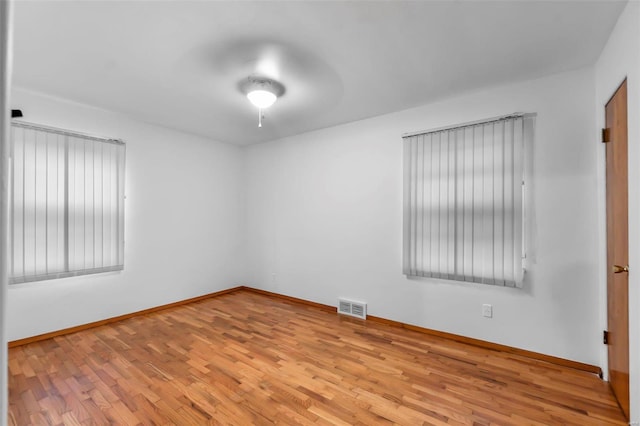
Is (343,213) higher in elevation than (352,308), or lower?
higher

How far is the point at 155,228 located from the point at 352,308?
10.0 ft

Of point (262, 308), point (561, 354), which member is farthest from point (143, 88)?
point (561, 354)

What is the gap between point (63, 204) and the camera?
339cm

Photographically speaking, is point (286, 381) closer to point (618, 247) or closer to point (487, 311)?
point (487, 311)

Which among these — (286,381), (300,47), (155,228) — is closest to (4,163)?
(300,47)

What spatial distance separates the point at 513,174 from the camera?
293 cm

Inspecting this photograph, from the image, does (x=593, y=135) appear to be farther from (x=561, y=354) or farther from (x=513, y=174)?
(x=561, y=354)

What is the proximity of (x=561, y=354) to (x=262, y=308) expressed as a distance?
11.5 ft

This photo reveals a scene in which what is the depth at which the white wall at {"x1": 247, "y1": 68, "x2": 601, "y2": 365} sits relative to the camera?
2.67 metres

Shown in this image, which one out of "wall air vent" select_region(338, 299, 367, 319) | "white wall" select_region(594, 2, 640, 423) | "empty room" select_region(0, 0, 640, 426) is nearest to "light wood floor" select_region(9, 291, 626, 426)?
"empty room" select_region(0, 0, 640, 426)

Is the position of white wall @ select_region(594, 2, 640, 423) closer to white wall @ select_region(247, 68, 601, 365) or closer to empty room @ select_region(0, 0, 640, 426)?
empty room @ select_region(0, 0, 640, 426)

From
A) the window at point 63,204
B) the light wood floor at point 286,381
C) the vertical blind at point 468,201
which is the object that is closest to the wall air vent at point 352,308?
the light wood floor at point 286,381

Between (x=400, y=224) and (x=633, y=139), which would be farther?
(x=400, y=224)

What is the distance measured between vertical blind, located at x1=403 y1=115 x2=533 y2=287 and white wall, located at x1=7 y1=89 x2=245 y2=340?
3197 mm
